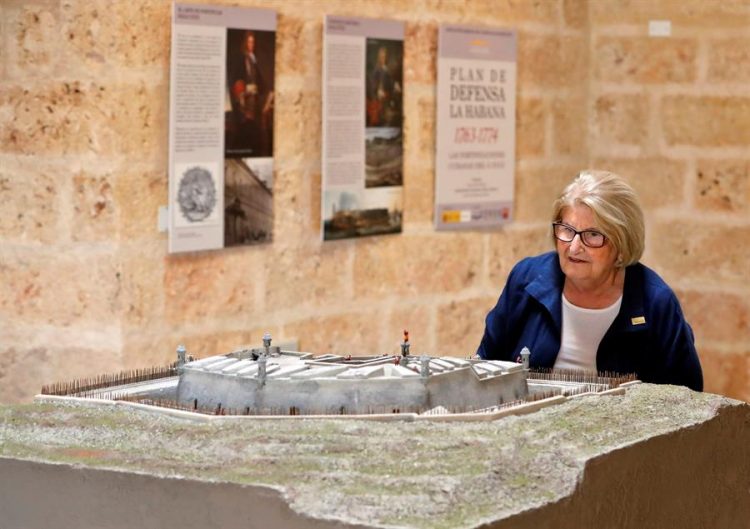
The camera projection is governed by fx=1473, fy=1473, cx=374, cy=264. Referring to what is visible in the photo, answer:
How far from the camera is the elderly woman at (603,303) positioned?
3.79 m

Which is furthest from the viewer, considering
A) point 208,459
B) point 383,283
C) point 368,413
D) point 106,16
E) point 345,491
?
point 383,283

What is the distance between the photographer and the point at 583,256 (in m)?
3.84

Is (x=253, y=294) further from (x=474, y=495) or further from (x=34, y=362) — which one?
(x=474, y=495)

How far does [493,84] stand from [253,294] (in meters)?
1.60

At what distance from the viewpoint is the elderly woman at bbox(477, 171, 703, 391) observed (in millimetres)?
3789

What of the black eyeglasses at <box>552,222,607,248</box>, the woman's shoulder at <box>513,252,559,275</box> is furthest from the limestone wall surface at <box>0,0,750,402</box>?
the black eyeglasses at <box>552,222,607,248</box>

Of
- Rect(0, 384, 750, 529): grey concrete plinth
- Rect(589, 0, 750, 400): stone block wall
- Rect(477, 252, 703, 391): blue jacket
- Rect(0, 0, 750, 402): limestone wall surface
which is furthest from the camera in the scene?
Rect(589, 0, 750, 400): stone block wall

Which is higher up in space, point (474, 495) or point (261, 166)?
point (261, 166)

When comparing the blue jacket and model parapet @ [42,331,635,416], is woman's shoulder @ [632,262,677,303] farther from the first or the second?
model parapet @ [42,331,635,416]

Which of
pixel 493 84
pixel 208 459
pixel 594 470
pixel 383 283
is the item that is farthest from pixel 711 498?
pixel 493 84

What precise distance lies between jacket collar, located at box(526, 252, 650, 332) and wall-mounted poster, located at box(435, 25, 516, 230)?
5.98ft

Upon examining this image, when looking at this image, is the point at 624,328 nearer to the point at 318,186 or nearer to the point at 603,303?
the point at 603,303

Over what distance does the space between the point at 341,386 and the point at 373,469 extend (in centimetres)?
42

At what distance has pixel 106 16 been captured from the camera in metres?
4.43
